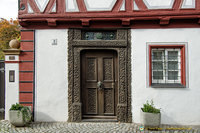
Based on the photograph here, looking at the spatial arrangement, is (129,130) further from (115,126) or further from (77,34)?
(77,34)

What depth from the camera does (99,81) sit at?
16.9 feet

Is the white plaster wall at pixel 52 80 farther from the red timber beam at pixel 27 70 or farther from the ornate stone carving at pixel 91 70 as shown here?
the ornate stone carving at pixel 91 70

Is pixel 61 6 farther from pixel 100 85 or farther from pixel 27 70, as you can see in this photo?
pixel 100 85

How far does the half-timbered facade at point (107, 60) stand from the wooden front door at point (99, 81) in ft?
0.10

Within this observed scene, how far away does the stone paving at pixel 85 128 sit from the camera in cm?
440

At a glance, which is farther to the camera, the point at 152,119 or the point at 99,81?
the point at 99,81

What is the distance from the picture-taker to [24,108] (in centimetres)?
470

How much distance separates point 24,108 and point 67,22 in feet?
9.40

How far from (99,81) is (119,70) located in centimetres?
72

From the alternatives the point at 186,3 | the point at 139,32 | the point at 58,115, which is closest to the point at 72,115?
the point at 58,115

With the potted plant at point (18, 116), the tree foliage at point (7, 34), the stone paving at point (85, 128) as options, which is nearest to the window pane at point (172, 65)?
the stone paving at point (85, 128)

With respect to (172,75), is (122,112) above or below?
below

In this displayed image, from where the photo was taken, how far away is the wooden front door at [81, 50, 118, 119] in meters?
5.18

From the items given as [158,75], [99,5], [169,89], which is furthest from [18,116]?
[169,89]
